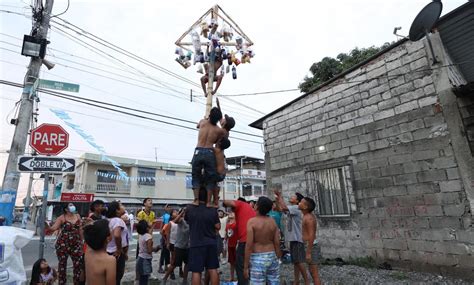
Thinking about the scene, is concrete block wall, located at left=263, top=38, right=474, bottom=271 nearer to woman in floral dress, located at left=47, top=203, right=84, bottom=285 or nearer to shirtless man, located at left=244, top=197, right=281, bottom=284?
shirtless man, located at left=244, top=197, right=281, bottom=284

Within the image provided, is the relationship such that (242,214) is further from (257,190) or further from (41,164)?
(257,190)

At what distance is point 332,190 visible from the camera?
823 centimetres

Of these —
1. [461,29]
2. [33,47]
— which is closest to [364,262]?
[461,29]

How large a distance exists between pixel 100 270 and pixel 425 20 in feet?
22.9

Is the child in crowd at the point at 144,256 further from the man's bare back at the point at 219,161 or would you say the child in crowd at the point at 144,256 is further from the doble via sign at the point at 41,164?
the man's bare back at the point at 219,161

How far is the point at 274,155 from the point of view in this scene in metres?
10.3

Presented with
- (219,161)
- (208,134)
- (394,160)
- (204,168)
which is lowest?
(204,168)

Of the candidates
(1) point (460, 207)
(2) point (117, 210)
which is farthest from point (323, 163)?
(2) point (117, 210)

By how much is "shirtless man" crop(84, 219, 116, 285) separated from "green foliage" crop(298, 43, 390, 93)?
1479 centimetres

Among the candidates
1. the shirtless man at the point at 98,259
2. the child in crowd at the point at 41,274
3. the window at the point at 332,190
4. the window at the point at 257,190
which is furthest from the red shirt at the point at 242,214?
the window at the point at 257,190

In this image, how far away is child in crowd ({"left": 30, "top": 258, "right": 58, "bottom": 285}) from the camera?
14.8 ft

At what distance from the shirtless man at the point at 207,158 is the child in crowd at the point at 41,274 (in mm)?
2586

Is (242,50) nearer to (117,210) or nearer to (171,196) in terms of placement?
(117,210)

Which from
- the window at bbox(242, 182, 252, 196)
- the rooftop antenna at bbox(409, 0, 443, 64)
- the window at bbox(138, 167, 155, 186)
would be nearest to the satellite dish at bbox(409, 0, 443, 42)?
the rooftop antenna at bbox(409, 0, 443, 64)
